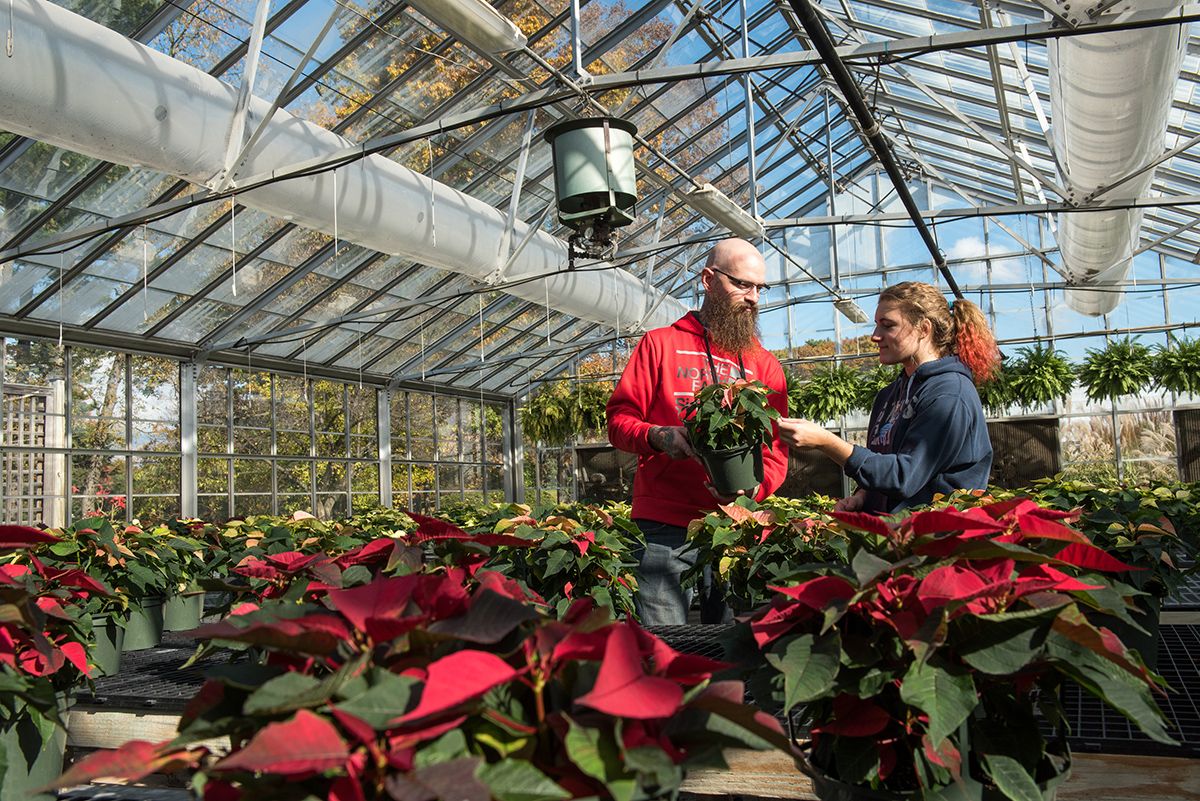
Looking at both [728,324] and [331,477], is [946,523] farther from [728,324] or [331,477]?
[331,477]

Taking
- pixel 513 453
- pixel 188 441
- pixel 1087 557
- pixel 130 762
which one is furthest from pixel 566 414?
pixel 130 762

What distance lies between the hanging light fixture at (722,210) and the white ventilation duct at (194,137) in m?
2.32

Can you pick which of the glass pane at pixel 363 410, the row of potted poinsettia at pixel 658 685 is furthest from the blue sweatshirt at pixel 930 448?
the glass pane at pixel 363 410

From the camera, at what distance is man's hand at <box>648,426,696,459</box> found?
7.88ft

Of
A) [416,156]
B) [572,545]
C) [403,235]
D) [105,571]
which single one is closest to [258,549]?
[105,571]

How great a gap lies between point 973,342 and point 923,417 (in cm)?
34

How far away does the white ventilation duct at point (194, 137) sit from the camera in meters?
5.15

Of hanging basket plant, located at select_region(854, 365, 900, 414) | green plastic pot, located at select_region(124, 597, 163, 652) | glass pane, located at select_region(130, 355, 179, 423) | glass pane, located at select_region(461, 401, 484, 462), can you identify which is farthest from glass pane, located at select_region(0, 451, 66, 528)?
hanging basket plant, located at select_region(854, 365, 900, 414)

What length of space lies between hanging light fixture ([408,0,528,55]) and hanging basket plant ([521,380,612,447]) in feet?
35.3

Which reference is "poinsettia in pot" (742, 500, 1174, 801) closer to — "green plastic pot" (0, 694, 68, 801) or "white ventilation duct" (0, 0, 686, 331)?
"green plastic pot" (0, 694, 68, 801)

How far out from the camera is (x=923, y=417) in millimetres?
2186

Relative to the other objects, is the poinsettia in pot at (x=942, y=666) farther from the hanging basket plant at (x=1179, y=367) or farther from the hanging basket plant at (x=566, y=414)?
the hanging basket plant at (x=566, y=414)

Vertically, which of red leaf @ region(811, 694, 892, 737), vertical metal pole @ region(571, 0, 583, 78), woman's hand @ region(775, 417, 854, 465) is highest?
vertical metal pole @ region(571, 0, 583, 78)

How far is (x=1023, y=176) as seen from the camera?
13562 mm
